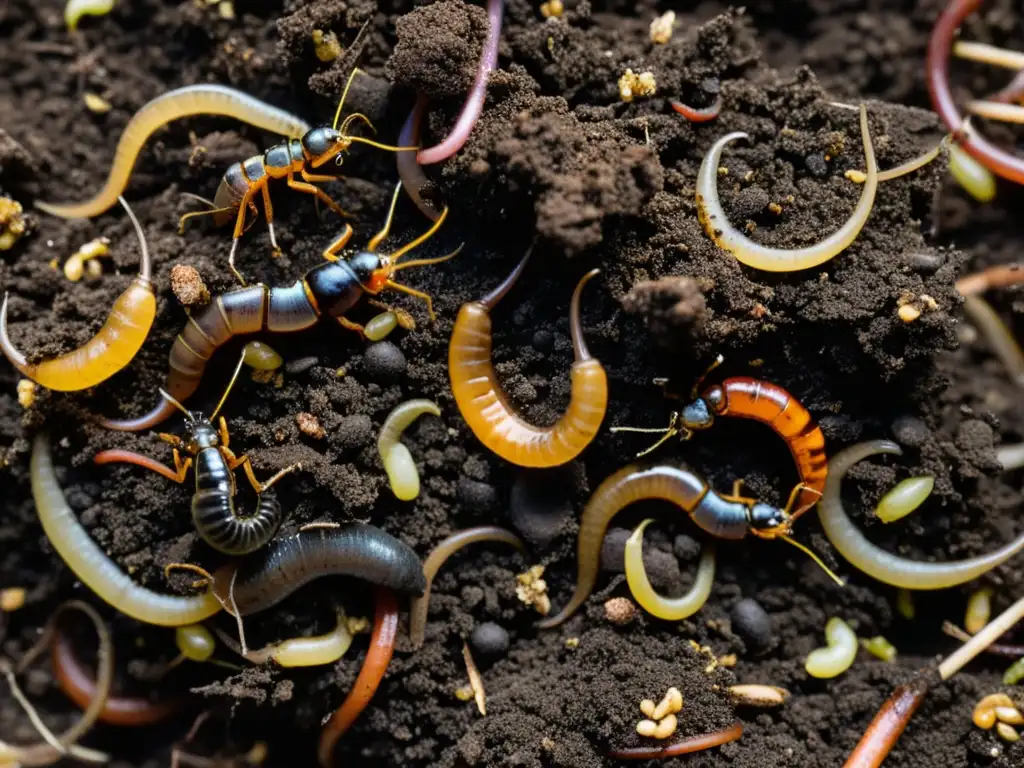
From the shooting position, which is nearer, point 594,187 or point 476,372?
point 594,187

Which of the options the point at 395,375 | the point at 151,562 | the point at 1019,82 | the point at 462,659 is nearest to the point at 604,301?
the point at 395,375

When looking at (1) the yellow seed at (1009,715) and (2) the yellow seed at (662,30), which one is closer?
(1) the yellow seed at (1009,715)

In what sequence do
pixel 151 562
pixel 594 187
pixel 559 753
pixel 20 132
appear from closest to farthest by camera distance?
1. pixel 594 187
2. pixel 559 753
3. pixel 151 562
4. pixel 20 132

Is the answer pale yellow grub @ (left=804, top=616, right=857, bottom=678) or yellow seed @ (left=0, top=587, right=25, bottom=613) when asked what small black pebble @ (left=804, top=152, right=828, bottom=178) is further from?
yellow seed @ (left=0, top=587, right=25, bottom=613)

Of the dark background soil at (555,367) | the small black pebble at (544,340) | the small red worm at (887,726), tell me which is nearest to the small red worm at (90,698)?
the dark background soil at (555,367)

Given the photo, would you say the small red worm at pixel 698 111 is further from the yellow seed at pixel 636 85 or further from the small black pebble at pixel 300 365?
the small black pebble at pixel 300 365

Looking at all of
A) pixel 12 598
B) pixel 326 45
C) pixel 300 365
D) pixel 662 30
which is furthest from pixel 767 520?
pixel 12 598

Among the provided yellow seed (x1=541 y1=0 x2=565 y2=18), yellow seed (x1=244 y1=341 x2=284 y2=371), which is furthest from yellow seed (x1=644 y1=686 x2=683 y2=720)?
yellow seed (x1=541 y1=0 x2=565 y2=18)

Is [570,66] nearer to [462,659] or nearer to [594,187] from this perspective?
[594,187]
